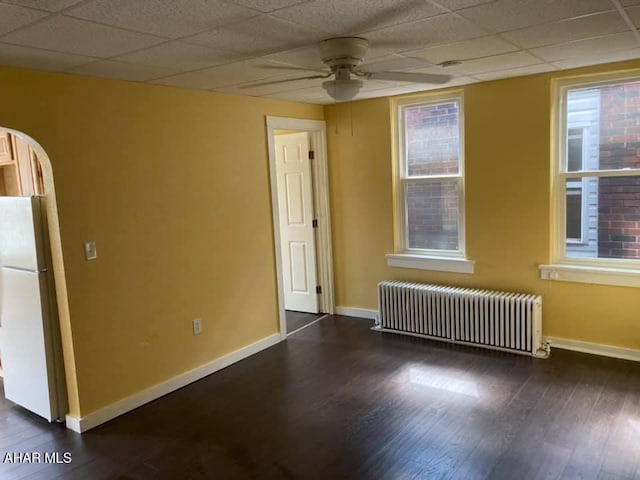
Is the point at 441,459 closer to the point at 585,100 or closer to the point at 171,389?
the point at 171,389

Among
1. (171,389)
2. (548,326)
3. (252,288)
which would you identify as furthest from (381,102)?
(171,389)

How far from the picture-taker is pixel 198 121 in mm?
3832

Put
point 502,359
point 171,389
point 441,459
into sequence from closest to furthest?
point 441,459 < point 171,389 < point 502,359

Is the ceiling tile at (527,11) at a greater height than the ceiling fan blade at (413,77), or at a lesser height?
greater

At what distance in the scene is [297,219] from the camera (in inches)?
215

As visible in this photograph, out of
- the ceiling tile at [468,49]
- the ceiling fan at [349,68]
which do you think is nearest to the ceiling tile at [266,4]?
the ceiling fan at [349,68]

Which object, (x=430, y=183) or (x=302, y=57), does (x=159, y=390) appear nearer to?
(x=302, y=57)

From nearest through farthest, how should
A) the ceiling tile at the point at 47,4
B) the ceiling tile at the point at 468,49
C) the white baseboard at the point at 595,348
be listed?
the ceiling tile at the point at 47,4 → the ceiling tile at the point at 468,49 → the white baseboard at the point at 595,348

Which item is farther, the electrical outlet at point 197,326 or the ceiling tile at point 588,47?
the electrical outlet at point 197,326

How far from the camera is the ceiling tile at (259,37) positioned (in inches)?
86.9

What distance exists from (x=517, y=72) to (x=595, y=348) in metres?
2.31

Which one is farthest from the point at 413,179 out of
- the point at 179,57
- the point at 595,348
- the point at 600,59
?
the point at 179,57

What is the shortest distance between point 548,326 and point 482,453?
73.9 inches

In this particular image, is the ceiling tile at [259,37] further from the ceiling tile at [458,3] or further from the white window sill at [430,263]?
the white window sill at [430,263]
